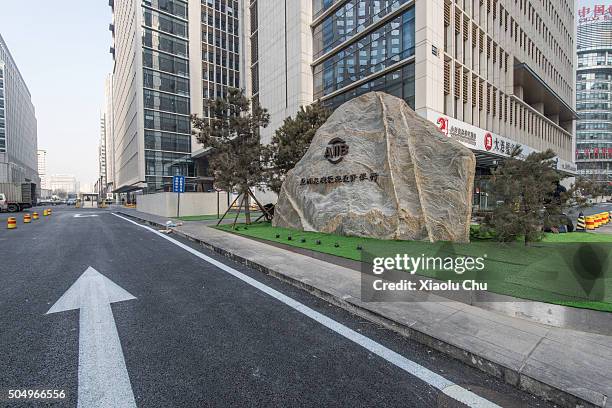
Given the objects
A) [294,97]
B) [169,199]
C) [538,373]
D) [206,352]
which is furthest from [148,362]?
[294,97]

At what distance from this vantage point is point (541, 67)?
3534cm

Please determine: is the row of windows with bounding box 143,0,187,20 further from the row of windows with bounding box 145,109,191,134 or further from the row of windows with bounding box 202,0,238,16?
the row of windows with bounding box 145,109,191,134

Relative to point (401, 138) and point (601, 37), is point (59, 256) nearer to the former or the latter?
point (401, 138)

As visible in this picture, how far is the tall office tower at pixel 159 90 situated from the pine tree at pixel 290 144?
3683 centimetres

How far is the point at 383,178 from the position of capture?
32.8ft

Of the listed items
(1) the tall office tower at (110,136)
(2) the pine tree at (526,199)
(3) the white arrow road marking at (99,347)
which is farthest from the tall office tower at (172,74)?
(1) the tall office tower at (110,136)

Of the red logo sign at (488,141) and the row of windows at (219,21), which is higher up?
the row of windows at (219,21)

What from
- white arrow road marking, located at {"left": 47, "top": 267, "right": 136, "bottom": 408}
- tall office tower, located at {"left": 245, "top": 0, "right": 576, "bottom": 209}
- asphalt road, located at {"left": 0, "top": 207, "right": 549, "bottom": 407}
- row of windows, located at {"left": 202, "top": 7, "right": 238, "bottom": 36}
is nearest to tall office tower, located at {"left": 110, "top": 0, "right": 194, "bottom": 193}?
row of windows, located at {"left": 202, "top": 7, "right": 238, "bottom": 36}

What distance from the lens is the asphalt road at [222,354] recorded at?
8.32 feet

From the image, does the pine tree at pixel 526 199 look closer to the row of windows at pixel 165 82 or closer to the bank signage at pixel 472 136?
the bank signage at pixel 472 136

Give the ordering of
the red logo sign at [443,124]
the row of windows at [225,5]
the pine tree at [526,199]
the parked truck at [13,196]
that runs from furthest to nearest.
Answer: the row of windows at [225,5] < the parked truck at [13,196] < the red logo sign at [443,124] < the pine tree at [526,199]

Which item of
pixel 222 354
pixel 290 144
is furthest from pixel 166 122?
pixel 222 354

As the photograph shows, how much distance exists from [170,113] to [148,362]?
5661 cm

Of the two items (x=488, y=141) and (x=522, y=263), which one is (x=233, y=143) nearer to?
(x=522, y=263)
